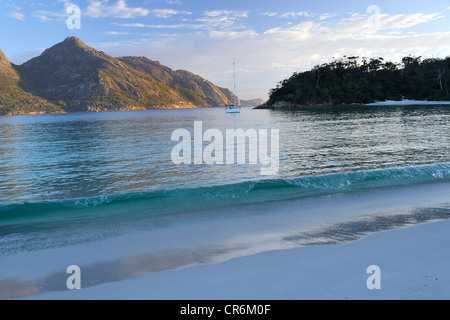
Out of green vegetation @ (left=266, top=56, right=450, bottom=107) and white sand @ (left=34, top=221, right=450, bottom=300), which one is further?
green vegetation @ (left=266, top=56, right=450, bottom=107)

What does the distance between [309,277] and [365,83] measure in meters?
172

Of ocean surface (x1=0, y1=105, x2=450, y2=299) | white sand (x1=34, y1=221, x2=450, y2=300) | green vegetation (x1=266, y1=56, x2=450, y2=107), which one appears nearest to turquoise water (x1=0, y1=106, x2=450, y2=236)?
ocean surface (x1=0, y1=105, x2=450, y2=299)

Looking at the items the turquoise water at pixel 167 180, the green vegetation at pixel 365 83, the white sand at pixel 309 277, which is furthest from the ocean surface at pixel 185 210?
the green vegetation at pixel 365 83

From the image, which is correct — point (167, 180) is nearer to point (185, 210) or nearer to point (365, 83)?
point (185, 210)

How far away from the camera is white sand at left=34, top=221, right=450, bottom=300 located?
4.69 m

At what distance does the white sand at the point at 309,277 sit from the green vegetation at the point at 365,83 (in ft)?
486

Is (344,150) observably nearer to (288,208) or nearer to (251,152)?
(251,152)

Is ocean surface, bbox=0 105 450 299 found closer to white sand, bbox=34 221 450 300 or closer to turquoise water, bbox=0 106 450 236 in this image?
turquoise water, bbox=0 106 450 236

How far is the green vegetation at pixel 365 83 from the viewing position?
476ft

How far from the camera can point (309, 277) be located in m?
5.21

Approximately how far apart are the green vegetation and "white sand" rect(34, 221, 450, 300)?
486 feet

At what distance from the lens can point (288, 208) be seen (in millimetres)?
10156

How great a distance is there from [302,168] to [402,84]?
172625 mm

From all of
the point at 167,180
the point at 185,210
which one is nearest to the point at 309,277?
the point at 185,210
